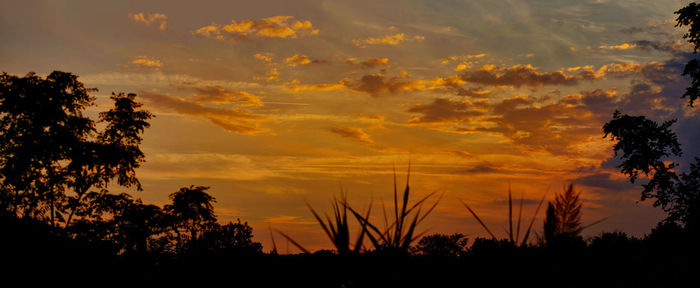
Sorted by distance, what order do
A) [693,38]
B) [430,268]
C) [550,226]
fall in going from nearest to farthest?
1. [550,226]
2. [430,268]
3. [693,38]

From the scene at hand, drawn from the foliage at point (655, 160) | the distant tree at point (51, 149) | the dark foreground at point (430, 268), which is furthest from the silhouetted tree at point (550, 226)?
the distant tree at point (51, 149)

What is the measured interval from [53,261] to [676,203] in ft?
69.4

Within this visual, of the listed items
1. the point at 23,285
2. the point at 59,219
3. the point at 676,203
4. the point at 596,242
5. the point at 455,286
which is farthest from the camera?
the point at 59,219

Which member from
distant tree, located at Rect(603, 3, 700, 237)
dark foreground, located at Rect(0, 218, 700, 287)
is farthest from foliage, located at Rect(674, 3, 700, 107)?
dark foreground, located at Rect(0, 218, 700, 287)

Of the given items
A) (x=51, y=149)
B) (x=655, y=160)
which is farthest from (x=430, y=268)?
(x=51, y=149)

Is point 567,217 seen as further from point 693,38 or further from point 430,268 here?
point 693,38

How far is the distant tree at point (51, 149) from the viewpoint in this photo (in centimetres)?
3030

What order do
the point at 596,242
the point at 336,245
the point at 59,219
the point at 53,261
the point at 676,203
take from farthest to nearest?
the point at 59,219, the point at 676,203, the point at 53,261, the point at 596,242, the point at 336,245

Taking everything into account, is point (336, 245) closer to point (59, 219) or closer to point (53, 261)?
point (53, 261)

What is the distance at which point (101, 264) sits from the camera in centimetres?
988

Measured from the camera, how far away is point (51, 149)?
30641mm

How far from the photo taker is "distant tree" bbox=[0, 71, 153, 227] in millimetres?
30297

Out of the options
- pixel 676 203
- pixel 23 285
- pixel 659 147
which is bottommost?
pixel 23 285

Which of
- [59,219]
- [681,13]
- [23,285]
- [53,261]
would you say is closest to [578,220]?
[23,285]
